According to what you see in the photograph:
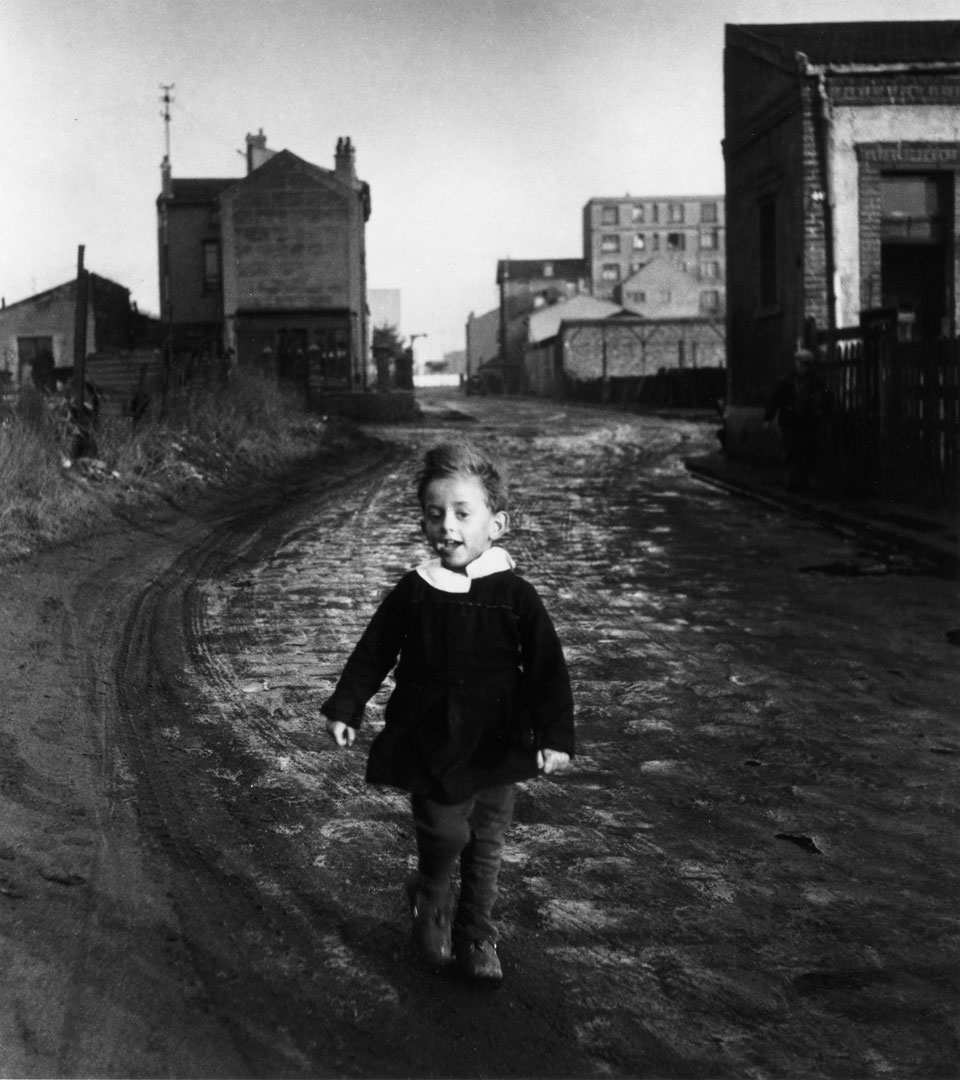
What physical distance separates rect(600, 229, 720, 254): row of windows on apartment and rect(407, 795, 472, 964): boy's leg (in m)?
104

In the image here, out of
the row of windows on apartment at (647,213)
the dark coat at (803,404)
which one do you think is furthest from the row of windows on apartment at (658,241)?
the dark coat at (803,404)

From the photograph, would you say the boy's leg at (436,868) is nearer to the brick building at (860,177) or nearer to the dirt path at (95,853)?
the dirt path at (95,853)

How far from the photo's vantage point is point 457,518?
10.9 ft

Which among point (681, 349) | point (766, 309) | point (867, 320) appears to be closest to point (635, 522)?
point (867, 320)

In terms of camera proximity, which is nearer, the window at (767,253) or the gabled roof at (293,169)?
the window at (767,253)

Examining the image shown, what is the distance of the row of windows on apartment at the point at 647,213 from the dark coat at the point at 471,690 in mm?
104662

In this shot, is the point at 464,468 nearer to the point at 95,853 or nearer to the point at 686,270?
the point at 95,853

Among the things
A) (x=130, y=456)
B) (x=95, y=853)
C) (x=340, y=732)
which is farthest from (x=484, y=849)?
(x=130, y=456)

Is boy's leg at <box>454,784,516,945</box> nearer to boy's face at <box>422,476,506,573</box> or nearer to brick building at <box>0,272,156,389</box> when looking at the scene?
boy's face at <box>422,476,506,573</box>

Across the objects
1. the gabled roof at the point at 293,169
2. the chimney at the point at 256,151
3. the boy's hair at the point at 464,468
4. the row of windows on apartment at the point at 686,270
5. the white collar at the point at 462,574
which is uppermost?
the row of windows on apartment at the point at 686,270

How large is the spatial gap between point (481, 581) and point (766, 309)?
55.0 ft

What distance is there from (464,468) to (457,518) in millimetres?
131

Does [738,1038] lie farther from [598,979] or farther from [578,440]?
[578,440]

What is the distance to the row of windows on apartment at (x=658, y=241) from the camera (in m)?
105
